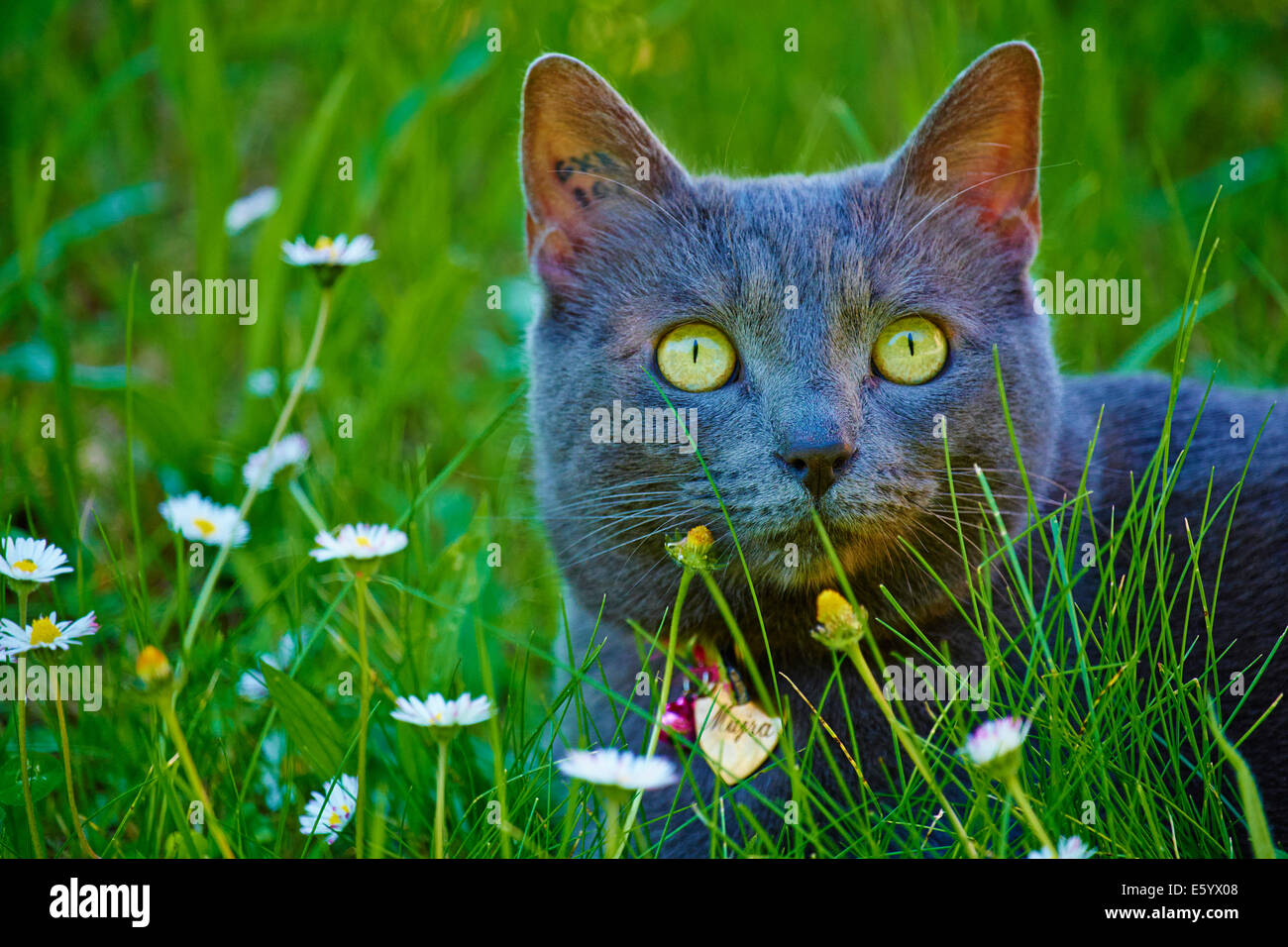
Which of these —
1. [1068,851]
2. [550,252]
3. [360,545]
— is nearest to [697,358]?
[550,252]

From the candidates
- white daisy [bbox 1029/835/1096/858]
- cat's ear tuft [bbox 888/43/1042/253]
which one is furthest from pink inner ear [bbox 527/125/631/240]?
white daisy [bbox 1029/835/1096/858]

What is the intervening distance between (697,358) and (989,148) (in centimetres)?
61

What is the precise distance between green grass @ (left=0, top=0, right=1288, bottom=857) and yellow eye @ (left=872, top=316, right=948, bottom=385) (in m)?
0.26

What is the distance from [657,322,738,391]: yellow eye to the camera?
1.65 metres

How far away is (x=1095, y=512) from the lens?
71.3 inches

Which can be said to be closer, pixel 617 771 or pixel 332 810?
pixel 617 771

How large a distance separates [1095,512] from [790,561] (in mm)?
591

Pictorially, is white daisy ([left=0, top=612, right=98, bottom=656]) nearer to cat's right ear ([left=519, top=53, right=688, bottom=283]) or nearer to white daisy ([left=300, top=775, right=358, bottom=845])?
white daisy ([left=300, top=775, right=358, bottom=845])

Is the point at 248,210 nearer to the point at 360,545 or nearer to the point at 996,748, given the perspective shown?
the point at 360,545

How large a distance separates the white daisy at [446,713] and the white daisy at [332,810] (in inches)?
7.9

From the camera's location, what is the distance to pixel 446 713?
125cm

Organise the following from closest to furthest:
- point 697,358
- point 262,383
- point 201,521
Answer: point 697,358, point 201,521, point 262,383

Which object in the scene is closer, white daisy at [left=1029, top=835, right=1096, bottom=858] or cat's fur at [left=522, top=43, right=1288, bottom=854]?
white daisy at [left=1029, top=835, right=1096, bottom=858]
